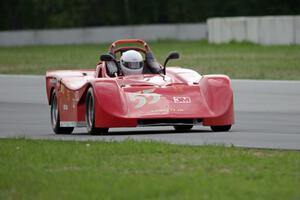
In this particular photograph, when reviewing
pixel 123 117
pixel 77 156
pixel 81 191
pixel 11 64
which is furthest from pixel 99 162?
pixel 11 64

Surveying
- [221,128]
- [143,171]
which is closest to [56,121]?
[221,128]

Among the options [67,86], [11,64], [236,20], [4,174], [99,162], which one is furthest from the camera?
[236,20]

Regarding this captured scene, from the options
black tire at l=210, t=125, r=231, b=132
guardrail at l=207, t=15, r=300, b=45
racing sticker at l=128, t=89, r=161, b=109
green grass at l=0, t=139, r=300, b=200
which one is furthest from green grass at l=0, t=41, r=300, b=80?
green grass at l=0, t=139, r=300, b=200

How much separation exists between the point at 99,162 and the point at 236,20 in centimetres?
3897

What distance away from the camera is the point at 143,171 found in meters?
11.6

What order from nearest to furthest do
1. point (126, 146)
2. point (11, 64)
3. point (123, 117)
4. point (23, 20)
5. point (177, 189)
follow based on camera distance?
point (177, 189) < point (126, 146) < point (123, 117) < point (11, 64) < point (23, 20)

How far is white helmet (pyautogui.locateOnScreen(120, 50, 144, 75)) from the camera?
17516 millimetres

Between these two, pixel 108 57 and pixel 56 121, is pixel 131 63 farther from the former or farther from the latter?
pixel 56 121

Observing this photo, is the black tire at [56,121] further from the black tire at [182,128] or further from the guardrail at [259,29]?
the guardrail at [259,29]

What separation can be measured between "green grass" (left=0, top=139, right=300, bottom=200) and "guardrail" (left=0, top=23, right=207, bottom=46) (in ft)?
164

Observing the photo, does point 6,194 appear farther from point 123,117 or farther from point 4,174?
point 123,117

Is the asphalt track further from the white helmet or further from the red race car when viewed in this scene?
the white helmet

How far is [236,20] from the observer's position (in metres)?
50.9

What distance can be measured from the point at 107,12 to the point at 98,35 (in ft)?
60.4
